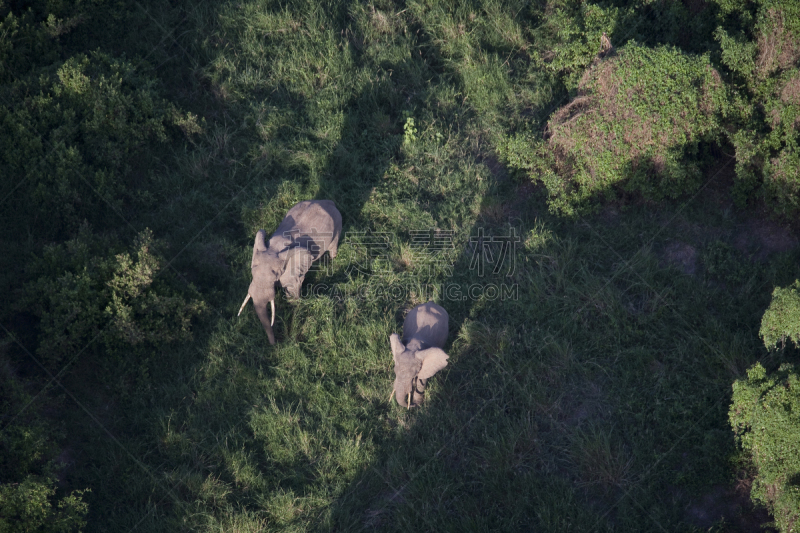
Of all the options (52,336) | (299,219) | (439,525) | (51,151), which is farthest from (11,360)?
(439,525)

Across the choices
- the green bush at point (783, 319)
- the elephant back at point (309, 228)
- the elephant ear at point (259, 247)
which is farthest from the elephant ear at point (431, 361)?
the green bush at point (783, 319)

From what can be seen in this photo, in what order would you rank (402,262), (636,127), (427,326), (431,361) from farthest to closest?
(402,262)
(636,127)
(427,326)
(431,361)

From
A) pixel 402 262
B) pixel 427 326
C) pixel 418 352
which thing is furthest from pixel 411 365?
pixel 402 262

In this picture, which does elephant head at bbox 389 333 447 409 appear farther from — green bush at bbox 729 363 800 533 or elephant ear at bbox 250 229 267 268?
green bush at bbox 729 363 800 533

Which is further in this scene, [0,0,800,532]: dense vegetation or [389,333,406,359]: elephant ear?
[389,333,406,359]: elephant ear

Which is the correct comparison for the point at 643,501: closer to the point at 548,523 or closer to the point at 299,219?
the point at 548,523

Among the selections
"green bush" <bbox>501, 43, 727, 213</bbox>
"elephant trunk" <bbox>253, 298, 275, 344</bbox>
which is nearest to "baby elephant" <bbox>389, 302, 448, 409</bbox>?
"elephant trunk" <bbox>253, 298, 275, 344</bbox>

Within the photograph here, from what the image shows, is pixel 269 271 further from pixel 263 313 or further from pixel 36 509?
pixel 36 509
